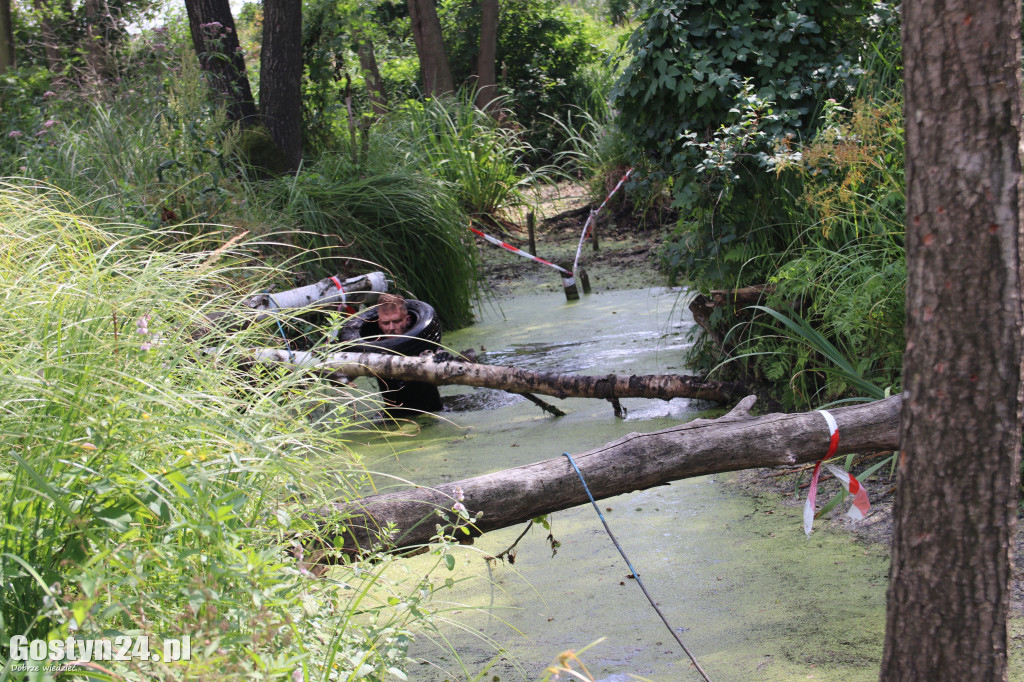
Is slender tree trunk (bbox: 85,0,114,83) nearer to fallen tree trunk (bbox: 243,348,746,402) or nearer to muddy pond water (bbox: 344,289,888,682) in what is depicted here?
fallen tree trunk (bbox: 243,348,746,402)

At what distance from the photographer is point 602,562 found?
9.32ft

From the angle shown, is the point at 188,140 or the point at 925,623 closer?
the point at 925,623

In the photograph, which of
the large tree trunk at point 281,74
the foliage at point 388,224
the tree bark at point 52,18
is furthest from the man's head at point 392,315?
the tree bark at point 52,18

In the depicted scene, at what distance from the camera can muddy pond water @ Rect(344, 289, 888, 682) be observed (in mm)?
2203

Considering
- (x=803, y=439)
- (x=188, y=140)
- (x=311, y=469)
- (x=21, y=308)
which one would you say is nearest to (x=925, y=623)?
(x=803, y=439)

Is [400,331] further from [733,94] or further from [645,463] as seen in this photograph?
[645,463]

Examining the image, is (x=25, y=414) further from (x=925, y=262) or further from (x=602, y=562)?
(x=602, y=562)

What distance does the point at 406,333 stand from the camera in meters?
4.74

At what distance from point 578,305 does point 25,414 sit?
5.71 meters

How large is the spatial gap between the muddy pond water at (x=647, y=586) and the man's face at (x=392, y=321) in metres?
0.79

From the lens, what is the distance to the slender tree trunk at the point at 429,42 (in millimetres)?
11266

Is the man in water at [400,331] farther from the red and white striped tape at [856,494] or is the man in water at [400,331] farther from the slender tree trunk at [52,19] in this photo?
the slender tree trunk at [52,19]

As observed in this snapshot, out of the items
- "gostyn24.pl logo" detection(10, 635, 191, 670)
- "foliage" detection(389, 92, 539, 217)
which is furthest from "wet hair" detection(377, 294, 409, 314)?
"foliage" detection(389, 92, 539, 217)

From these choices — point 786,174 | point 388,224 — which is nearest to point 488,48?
point 388,224
